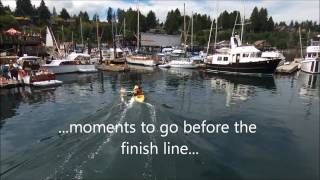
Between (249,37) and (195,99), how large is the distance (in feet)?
474

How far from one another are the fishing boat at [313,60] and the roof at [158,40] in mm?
64518

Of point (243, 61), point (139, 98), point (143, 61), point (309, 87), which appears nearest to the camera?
point (139, 98)

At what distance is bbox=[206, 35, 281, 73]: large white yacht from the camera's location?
65562mm

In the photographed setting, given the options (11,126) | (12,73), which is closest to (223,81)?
(12,73)

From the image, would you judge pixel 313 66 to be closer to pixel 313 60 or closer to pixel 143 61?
pixel 313 60

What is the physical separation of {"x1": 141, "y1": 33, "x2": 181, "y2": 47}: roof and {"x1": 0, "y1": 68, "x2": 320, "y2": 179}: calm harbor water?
3236 inches

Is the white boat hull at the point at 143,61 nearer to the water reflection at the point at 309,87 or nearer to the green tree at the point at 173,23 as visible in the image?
the water reflection at the point at 309,87

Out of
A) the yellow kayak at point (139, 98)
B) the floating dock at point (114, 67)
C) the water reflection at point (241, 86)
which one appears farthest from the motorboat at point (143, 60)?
the yellow kayak at point (139, 98)

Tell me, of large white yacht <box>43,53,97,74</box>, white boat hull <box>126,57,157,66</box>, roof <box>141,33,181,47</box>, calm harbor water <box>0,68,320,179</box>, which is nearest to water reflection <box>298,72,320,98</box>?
calm harbor water <box>0,68,320,179</box>

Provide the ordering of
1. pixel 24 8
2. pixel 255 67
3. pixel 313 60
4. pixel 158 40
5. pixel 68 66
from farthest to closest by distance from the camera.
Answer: pixel 24 8 → pixel 158 40 → pixel 68 66 → pixel 313 60 → pixel 255 67

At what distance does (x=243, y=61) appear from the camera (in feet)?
225

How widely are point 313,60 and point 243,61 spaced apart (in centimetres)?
1473

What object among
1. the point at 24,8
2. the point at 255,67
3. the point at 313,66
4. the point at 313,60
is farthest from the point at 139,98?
the point at 24,8

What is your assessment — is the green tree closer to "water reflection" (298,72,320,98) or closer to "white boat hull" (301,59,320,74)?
"white boat hull" (301,59,320,74)
